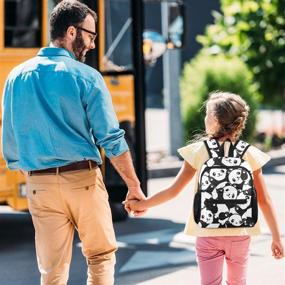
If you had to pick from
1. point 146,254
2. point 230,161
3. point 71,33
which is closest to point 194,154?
point 230,161

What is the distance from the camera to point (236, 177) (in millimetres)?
3916

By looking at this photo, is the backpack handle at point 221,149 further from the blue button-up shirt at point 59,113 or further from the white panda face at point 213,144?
the blue button-up shirt at point 59,113

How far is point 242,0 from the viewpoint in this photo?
55.0 feet

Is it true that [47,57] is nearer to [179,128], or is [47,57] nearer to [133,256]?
[133,256]

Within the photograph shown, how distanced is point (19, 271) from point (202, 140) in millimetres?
2932

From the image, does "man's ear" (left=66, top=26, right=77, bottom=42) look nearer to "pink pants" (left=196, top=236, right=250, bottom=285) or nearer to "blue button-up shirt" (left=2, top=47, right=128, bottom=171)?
"blue button-up shirt" (left=2, top=47, right=128, bottom=171)

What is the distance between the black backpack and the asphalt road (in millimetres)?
2132

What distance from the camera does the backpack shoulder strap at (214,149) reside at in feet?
13.0

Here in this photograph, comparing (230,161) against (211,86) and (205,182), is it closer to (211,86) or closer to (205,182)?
(205,182)

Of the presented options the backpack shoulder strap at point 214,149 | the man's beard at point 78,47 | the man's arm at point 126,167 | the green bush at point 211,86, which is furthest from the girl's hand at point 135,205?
the green bush at point 211,86

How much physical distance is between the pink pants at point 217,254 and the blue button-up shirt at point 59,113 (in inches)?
23.7

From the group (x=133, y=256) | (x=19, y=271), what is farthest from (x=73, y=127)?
(x=133, y=256)

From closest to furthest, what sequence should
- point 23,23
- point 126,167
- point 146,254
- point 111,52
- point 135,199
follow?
point 126,167 → point 135,199 → point 146,254 → point 23,23 → point 111,52

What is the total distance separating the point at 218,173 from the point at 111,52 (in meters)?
4.73
